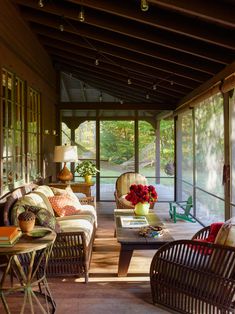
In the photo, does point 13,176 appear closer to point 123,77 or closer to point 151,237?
point 151,237

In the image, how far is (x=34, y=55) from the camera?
6.20 metres

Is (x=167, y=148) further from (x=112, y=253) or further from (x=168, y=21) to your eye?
(x=168, y=21)

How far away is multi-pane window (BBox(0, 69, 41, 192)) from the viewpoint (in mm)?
4516

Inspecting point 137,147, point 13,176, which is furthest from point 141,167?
point 13,176

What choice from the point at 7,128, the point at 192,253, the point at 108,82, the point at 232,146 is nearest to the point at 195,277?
the point at 192,253

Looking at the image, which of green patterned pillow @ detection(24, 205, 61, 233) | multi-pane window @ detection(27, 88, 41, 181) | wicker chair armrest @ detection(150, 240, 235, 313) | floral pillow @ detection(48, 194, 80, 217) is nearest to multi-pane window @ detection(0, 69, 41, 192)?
multi-pane window @ detection(27, 88, 41, 181)

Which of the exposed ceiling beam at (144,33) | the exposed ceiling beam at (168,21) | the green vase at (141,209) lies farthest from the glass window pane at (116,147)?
the exposed ceiling beam at (168,21)

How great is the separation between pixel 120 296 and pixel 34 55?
4.31m

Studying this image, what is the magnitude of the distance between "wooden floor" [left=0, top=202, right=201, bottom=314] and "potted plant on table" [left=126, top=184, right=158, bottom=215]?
58 cm

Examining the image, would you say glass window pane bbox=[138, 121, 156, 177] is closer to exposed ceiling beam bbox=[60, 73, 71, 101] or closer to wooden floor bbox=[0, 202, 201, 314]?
exposed ceiling beam bbox=[60, 73, 71, 101]

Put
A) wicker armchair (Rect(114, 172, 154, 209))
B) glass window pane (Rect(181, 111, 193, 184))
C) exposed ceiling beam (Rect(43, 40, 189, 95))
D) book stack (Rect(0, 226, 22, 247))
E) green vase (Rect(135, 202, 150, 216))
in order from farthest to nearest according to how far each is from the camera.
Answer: glass window pane (Rect(181, 111, 193, 184)) < wicker armchair (Rect(114, 172, 154, 209)) < exposed ceiling beam (Rect(43, 40, 189, 95)) < green vase (Rect(135, 202, 150, 216)) < book stack (Rect(0, 226, 22, 247))

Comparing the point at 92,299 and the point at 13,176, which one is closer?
the point at 92,299

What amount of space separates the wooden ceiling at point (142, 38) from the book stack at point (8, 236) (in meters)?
2.39

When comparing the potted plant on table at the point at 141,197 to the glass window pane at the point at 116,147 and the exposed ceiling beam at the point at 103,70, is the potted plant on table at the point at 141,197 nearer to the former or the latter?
the exposed ceiling beam at the point at 103,70
